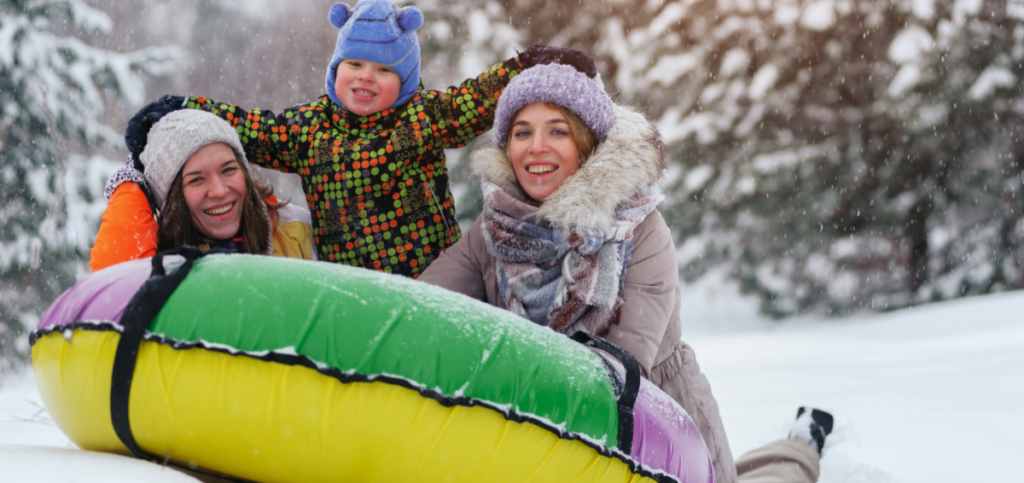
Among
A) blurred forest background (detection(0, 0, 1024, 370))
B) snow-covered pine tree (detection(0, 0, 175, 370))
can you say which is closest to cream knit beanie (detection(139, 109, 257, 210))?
blurred forest background (detection(0, 0, 1024, 370))

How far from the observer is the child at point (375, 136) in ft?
7.44

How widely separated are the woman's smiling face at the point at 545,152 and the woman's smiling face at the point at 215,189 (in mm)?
904

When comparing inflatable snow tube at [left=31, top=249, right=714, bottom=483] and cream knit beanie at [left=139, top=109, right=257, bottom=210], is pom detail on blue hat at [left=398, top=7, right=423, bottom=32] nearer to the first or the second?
cream knit beanie at [left=139, top=109, right=257, bottom=210]

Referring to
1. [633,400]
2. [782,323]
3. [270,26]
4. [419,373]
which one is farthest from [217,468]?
[270,26]

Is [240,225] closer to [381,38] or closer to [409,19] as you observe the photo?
[381,38]

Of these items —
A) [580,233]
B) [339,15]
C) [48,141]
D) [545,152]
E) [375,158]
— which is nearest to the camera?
[580,233]

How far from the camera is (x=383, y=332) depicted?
116cm

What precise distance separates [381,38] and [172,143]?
74 centimetres

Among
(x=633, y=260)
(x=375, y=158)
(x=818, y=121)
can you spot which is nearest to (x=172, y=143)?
(x=375, y=158)

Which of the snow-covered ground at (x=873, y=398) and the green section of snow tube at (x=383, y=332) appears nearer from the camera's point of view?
the green section of snow tube at (x=383, y=332)

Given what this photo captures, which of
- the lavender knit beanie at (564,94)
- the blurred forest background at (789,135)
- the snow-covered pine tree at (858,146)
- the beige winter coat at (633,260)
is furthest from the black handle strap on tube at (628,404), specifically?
the snow-covered pine tree at (858,146)

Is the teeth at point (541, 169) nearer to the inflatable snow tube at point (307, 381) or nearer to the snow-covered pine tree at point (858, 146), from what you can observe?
the inflatable snow tube at point (307, 381)

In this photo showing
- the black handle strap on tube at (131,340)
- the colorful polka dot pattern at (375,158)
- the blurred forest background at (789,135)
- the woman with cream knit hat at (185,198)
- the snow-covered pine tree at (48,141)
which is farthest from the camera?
the blurred forest background at (789,135)

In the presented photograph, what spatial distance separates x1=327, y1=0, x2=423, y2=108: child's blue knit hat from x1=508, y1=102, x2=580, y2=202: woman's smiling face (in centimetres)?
58
